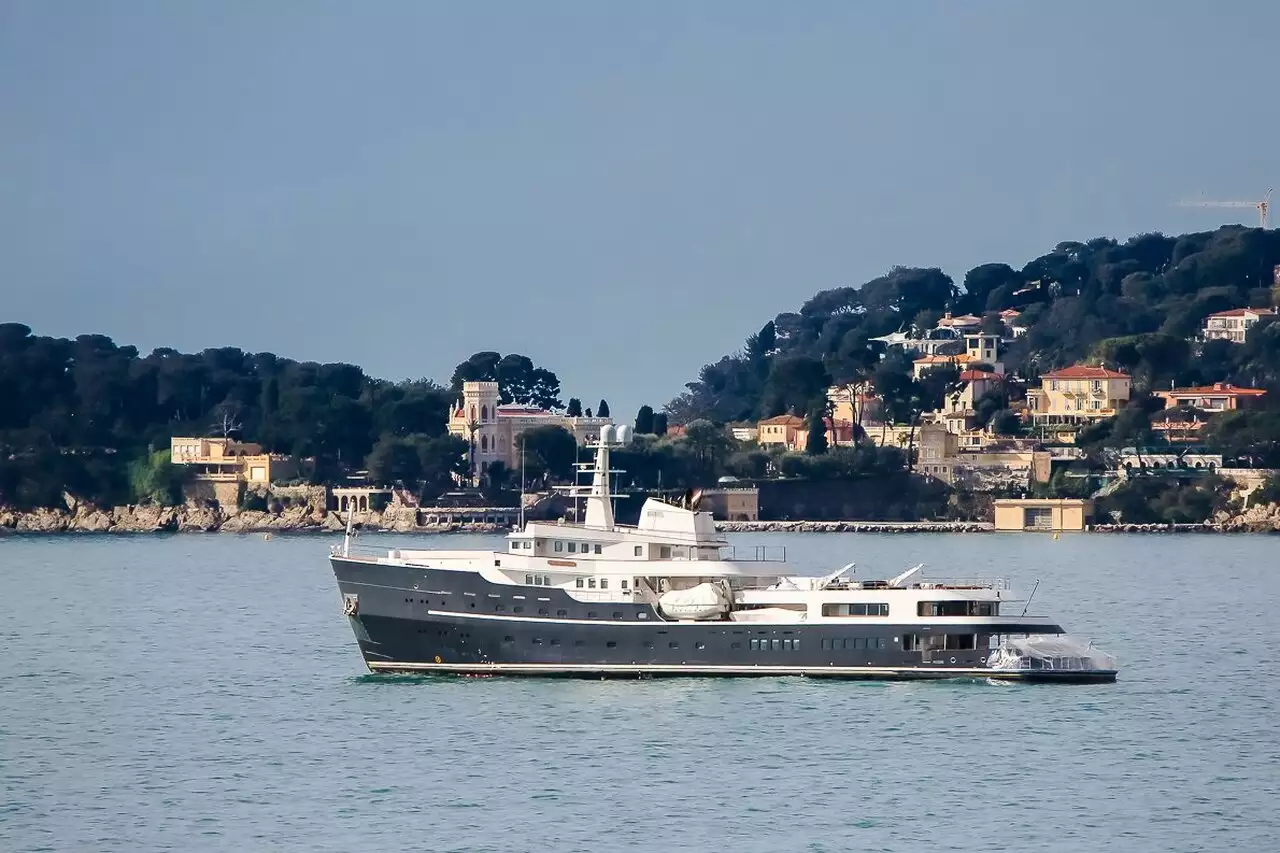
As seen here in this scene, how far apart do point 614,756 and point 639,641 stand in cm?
719

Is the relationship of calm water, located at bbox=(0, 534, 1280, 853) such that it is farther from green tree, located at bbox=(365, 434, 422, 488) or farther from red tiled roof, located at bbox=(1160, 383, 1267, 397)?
red tiled roof, located at bbox=(1160, 383, 1267, 397)

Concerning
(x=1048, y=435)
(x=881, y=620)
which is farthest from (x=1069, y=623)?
(x=1048, y=435)

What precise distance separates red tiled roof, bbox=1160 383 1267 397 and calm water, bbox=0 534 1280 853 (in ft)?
335

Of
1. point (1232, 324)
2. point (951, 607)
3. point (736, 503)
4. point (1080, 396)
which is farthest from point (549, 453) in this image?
point (951, 607)

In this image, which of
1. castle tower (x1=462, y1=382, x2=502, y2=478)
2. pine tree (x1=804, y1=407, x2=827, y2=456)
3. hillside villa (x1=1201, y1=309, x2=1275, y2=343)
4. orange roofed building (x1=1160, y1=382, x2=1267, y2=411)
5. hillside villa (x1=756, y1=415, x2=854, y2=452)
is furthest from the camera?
hillside villa (x1=1201, y1=309, x2=1275, y2=343)

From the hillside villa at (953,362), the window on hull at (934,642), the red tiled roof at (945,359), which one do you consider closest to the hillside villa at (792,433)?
the hillside villa at (953,362)

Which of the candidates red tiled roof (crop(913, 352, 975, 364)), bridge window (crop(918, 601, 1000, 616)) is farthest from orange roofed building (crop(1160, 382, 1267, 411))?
bridge window (crop(918, 601, 1000, 616))

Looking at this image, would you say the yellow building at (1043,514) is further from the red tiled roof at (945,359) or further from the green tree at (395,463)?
the red tiled roof at (945,359)

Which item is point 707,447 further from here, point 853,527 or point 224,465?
point 224,465

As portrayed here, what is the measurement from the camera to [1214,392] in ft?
544

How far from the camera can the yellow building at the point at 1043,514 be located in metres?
143

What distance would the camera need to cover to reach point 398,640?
52.1m

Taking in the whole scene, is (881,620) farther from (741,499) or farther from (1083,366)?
(1083,366)

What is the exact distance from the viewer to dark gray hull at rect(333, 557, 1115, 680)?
5053 centimetres
